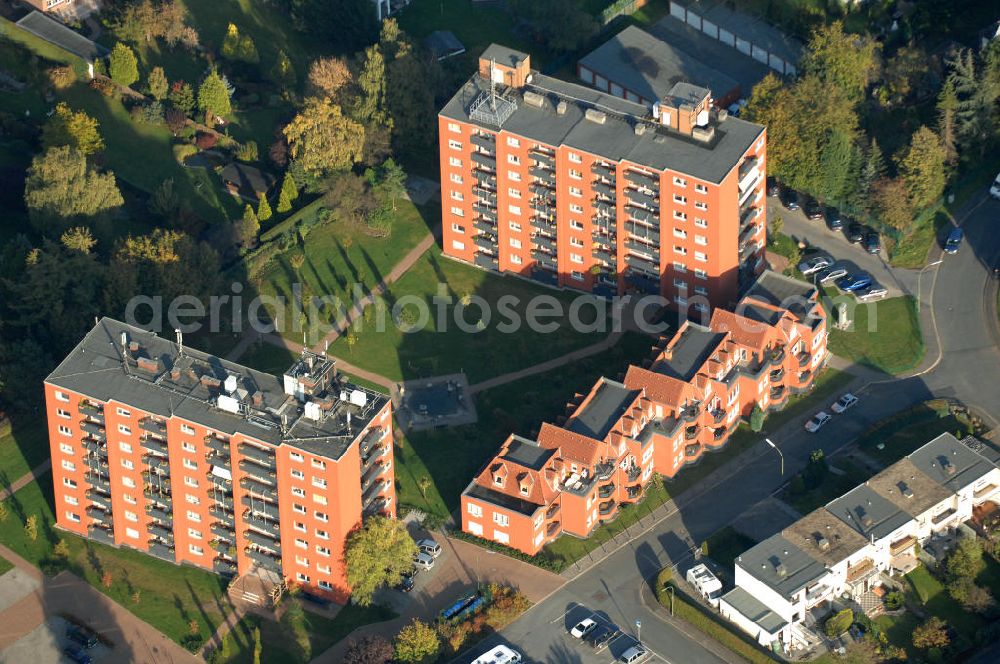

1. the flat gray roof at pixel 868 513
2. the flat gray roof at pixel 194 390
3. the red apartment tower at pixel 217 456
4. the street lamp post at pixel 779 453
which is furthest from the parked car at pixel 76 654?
the flat gray roof at pixel 868 513

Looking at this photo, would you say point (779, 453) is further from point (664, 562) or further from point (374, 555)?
point (374, 555)

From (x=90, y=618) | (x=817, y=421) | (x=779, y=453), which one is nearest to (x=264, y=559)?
(x=90, y=618)

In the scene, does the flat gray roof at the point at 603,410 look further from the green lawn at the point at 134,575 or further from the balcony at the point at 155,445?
the balcony at the point at 155,445

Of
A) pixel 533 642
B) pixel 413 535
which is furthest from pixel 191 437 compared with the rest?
pixel 533 642

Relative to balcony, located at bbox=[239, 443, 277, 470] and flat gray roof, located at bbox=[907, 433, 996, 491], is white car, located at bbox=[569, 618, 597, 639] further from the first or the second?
flat gray roof, located at bbox=[907, 433, 996, 491]

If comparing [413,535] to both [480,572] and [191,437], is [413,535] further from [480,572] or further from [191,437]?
[191,437]

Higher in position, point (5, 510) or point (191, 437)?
point (191, 437)

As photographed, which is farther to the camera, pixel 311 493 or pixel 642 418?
pixel 642 418
